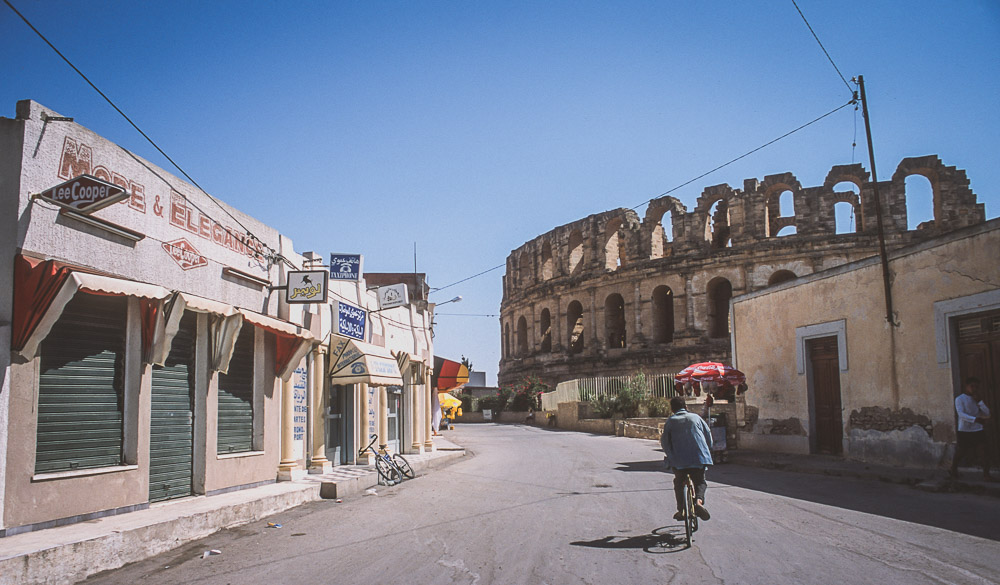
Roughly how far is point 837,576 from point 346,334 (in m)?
12.6

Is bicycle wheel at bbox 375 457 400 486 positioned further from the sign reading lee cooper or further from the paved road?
the sign reading lee cooper

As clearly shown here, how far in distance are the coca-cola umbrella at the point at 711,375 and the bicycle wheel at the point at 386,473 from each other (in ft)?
26.5

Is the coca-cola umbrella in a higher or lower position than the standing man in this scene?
higher

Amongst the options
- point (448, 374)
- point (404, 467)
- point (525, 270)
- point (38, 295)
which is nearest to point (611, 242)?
point (525, 270)

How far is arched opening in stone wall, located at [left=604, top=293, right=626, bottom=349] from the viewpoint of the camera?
50594 millimetres

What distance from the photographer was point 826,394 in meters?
19.2

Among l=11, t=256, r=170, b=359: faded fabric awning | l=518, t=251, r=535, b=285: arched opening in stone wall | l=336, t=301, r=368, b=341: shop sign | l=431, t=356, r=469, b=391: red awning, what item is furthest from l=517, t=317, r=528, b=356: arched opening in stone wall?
l=11, t=256, r=170, b=359: faded fabric awning

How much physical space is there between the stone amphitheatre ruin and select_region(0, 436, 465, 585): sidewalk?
30.5 metres

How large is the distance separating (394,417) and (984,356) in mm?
15066

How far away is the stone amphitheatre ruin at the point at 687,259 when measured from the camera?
41281 millimetres

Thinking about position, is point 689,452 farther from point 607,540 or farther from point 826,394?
point 826,394

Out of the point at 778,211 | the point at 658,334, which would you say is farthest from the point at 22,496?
the point at 778,211

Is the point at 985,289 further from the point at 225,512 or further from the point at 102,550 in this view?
the point at 102,550

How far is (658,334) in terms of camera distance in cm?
4738
